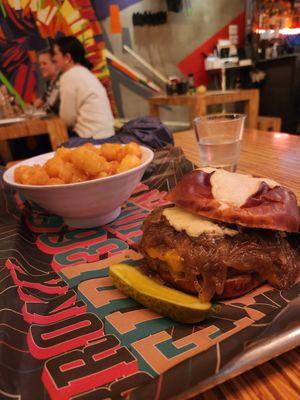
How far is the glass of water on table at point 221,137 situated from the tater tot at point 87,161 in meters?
0.37

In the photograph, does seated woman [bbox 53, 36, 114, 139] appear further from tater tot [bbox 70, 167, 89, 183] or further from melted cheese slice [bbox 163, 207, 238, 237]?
melted cheese slice [bbox 163, 207, 238, 237]

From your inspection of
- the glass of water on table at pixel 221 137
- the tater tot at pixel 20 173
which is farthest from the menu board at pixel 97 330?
the glass of water on table at pixel 221 137

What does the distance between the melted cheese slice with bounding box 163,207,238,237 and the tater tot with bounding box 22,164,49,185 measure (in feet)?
1.00

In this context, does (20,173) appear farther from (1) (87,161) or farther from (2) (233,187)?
(2) (233,187)

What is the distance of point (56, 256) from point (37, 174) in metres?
0.19

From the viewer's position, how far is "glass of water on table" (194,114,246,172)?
92 centimetres

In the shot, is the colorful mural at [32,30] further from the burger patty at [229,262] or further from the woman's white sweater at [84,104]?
the burger patty at [229,262]

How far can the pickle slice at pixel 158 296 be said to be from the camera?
45 cm

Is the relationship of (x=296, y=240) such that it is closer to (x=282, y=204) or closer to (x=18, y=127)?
(x=282, y=204)

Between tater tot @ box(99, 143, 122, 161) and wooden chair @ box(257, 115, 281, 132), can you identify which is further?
wooden chair @ box(257, 115, 281, 132)

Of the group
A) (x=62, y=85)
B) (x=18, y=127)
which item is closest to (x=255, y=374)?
(x=18, y=127)

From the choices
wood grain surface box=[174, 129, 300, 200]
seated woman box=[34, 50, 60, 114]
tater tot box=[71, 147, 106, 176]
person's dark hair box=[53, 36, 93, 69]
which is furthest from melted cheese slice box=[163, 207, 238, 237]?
seated woman box=[34, 50, 60, 114]

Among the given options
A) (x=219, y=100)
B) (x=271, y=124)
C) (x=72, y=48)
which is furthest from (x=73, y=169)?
(x=271, y=124)

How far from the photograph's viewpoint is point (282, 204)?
1.66ft
